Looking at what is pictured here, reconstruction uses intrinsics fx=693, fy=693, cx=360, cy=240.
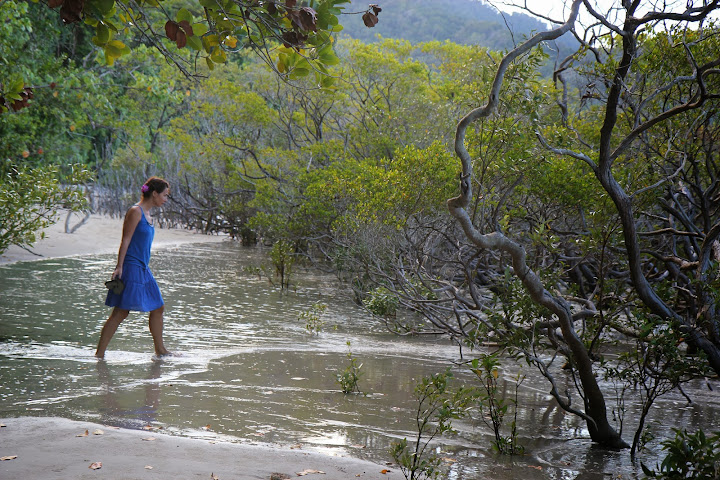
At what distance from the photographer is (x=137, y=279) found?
6.28m

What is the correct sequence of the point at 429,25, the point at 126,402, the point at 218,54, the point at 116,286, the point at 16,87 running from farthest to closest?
the point at 429,25
the point at 116,286
the point at 126,402
the point at 16,87
the point at 218,54

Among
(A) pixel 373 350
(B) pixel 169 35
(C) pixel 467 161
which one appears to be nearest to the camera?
(B) pixel 169 35

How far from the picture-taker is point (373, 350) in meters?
7.90

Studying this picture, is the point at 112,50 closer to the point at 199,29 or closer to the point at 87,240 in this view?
the point at 199,29

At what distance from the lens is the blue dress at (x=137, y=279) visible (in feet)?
20.4

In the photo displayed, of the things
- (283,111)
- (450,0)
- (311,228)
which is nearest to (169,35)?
(311,228)

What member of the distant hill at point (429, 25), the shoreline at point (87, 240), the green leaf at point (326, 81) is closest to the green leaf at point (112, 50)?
the green leaf at point (326, 81)

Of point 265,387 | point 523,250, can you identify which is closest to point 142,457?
point 265,387

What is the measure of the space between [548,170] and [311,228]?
857cm

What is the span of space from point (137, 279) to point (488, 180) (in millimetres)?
4019

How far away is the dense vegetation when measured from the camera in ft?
15.5

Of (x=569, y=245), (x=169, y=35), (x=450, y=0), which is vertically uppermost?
(x=450, y=0)

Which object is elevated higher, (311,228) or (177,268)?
(311,228)

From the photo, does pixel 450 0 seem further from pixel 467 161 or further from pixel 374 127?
pixel 467 161
